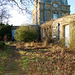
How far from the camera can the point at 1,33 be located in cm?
1828

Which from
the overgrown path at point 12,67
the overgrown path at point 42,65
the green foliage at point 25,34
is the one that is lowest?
the overgrown path at point 12,67

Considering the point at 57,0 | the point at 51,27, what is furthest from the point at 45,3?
the point at 51,27

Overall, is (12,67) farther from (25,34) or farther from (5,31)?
(5,31)

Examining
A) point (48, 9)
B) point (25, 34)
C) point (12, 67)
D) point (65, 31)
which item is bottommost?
point (12, 67)

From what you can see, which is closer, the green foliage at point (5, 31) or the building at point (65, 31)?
the building at point (65, 31)

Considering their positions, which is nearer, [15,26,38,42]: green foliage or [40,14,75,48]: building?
[40,14,75,48]: building

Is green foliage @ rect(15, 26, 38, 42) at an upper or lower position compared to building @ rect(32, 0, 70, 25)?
lower

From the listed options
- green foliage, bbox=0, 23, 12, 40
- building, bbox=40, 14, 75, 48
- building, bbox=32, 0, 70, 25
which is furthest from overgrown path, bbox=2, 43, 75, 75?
building, bbox=32, 0, 70, 25

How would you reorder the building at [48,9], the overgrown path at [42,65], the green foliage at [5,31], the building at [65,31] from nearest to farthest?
the overgrown path at [42,65] < the building at [65,31] < the green foliage at [5,31] < the building at [48,9]

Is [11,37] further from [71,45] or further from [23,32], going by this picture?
[71,45]

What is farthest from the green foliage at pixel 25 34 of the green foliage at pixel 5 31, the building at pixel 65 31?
the green foliage at pixel 5 31

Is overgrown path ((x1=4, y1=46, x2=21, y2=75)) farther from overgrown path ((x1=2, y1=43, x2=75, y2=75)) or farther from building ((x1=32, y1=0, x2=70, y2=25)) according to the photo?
building ((x1=32, y1=0, x2=70, y2=25))

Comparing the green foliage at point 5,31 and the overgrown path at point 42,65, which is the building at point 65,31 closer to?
the overgrown path at point 42,65

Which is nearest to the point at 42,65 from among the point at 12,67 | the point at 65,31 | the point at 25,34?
the point at 12,67
